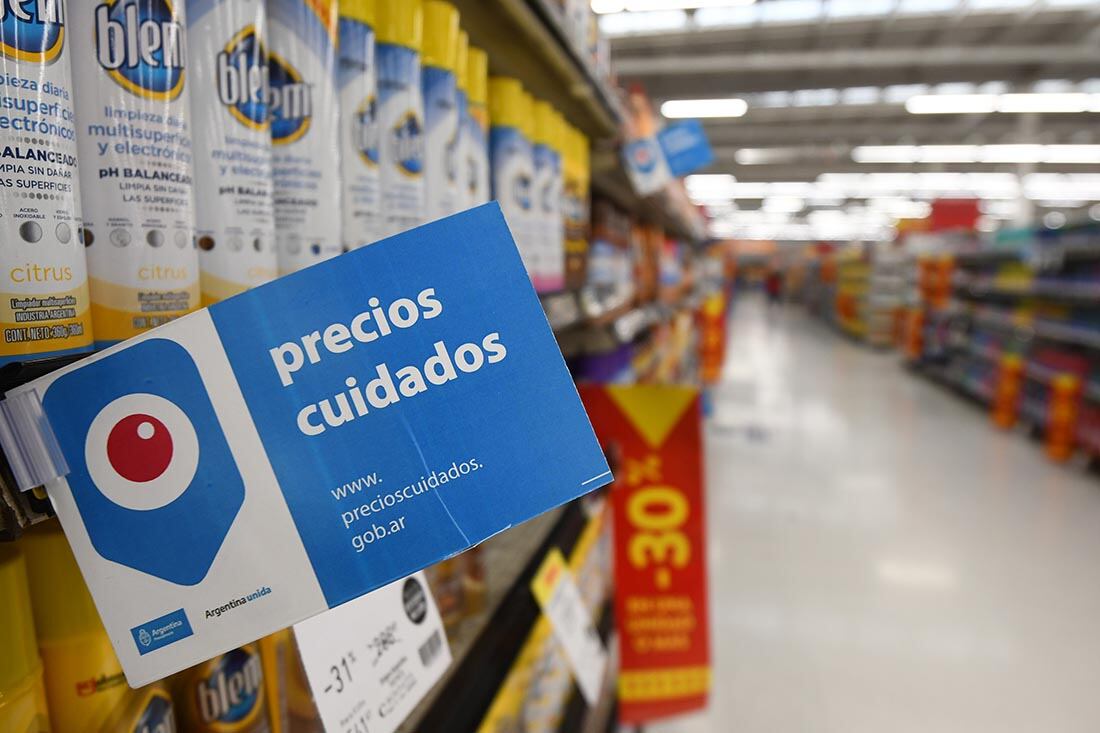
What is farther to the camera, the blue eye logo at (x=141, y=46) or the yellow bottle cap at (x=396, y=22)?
the yellow bottle cap at (x=396, y=22)

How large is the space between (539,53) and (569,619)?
100cm

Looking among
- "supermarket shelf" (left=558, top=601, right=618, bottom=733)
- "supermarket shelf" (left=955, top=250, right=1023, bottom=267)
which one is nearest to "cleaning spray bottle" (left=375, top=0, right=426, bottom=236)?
"supermarket shelf" (left=558, top=601, right=618, bottom=733)

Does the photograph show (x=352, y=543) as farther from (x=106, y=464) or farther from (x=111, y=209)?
(x=111, y=209)

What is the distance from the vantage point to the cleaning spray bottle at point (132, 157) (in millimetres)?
424

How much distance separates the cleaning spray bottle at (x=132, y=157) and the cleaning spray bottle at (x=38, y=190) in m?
0.02

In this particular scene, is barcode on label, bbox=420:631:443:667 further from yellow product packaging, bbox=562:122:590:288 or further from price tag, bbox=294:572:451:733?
yellow product packaging, bbox=562:122:590:288

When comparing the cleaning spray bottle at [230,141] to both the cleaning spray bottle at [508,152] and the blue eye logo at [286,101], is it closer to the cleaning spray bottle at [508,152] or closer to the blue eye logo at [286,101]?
the blue eye logo at [286,101]

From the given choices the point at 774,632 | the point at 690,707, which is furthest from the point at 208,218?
the point at 774,632

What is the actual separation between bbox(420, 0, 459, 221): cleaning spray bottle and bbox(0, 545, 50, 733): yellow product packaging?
0.49 m

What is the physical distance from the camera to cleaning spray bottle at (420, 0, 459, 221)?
30.7 inches

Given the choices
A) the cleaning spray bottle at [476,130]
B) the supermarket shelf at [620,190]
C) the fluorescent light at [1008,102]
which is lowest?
the cleaning spray bottle at [476,130]

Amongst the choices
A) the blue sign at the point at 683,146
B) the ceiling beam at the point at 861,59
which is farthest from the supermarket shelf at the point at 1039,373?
the blue sign at the point at 683,146

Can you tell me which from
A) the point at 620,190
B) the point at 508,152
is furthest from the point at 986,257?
the point at 508,152

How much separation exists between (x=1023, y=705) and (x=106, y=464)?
319cm
